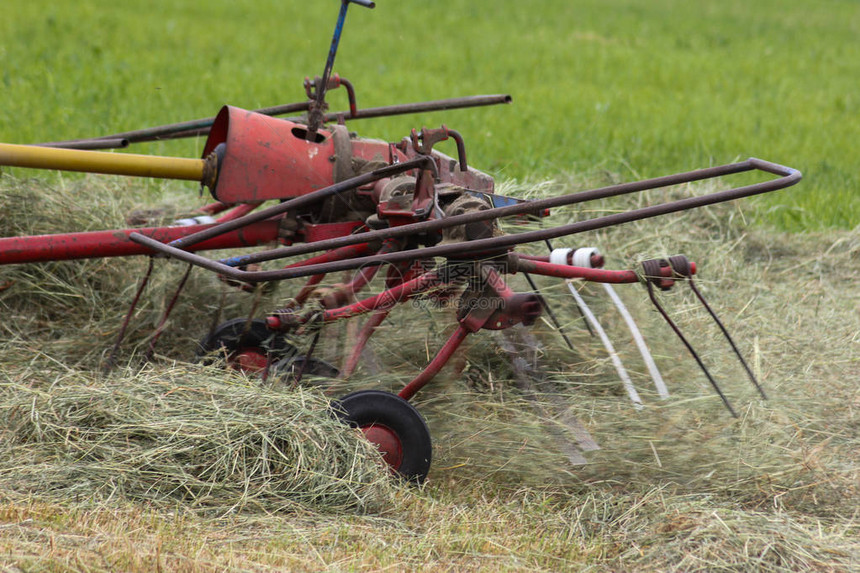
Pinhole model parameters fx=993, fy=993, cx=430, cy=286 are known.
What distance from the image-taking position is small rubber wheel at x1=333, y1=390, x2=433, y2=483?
3359mm

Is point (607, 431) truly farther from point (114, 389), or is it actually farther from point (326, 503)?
point (114, 389)

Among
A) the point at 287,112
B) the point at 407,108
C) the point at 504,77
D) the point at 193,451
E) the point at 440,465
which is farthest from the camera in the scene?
the point at 504,77

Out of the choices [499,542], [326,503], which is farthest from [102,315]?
[499,542]

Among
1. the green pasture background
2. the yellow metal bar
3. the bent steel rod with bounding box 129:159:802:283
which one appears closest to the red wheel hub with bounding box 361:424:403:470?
the bent steel rod with bounding box 129:159:802:283

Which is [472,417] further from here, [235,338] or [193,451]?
[235,338]

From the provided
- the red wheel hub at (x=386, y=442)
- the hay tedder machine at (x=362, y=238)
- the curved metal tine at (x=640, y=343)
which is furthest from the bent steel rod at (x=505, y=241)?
the curved metal tine at (x=640, y=343)

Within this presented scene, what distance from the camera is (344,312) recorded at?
139 inches

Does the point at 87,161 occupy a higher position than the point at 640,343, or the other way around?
the point at 87,161

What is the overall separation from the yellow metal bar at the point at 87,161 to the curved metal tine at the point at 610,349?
1.68 meters

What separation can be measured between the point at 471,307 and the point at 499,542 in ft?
2.83

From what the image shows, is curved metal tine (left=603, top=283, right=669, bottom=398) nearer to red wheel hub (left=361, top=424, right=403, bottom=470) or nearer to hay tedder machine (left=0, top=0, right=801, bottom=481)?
hay tedder machine (left=0, top=0, right=801, bottom=481)

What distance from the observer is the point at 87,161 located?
370 centimetres

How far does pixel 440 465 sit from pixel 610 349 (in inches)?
34.5

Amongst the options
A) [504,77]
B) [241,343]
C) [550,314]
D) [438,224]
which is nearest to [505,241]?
[438,224]
